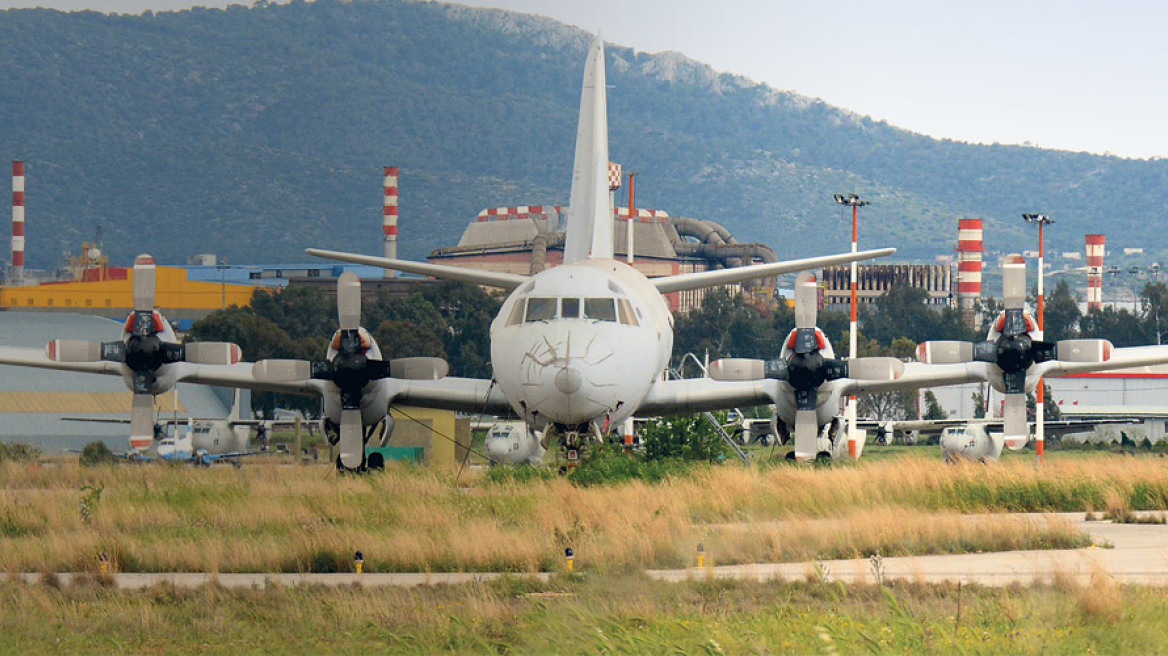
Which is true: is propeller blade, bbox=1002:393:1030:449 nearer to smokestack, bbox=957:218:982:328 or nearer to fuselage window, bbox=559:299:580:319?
fuselage window, bbox=559:299:580:319

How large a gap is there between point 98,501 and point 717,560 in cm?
1306

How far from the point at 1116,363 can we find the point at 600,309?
12753mm

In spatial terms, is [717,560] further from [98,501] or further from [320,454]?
[320,454]

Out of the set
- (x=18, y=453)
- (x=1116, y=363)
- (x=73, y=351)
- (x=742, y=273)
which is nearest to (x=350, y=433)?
(x=73, y=351)

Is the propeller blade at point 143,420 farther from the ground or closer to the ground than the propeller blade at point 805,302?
closer to the ground

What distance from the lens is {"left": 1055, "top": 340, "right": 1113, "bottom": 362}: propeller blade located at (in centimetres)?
3095

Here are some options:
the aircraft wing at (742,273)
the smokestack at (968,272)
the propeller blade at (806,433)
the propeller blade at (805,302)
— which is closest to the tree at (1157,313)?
the smokestack at (968,272)

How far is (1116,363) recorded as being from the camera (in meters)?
31.5

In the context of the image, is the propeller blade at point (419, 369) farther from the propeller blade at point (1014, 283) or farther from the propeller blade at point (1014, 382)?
the propeller blade at point (1014, 283)

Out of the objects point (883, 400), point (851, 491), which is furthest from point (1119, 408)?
point (851, 491)

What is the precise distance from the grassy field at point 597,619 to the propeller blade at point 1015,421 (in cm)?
1584

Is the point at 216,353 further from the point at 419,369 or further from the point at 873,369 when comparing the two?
the point at 873,369

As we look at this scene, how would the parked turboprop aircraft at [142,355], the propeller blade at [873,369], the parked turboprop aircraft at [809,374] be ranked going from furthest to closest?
the parked turboprop aircraft at [142,355]
the parked turboprop aircraft at [809,374]
the propeller blade at [873,369]

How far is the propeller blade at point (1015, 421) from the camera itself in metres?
31.9
